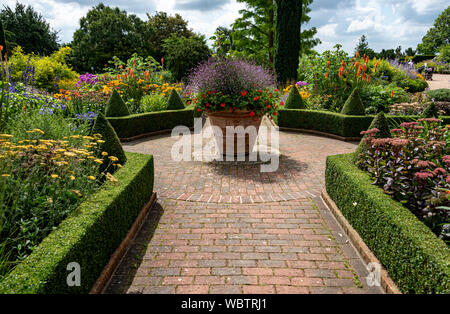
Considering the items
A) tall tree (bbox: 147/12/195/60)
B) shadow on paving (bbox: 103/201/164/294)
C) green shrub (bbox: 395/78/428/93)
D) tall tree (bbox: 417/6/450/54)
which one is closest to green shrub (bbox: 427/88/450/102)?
green shrub (bbox: 395/78/428/93)

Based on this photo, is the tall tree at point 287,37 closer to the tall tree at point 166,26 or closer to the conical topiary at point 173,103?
the conical topiary at point 173,103

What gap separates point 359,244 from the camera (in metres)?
3.74

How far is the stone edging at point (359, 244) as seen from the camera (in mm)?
2990

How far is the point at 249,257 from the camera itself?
364 centimetres

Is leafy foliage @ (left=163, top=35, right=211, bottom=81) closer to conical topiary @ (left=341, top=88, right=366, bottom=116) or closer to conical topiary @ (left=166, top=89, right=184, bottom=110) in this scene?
conical topiary @ (left=166, top=89, right=184, bottom=110)

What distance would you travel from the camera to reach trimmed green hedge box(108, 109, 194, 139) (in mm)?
9758

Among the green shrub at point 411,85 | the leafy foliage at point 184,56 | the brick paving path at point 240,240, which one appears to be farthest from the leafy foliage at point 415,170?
the leafy foliage at point 184,56

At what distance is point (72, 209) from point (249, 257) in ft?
6.62

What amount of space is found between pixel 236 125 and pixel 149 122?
4327mm

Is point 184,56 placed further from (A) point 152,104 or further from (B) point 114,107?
(B) point 114,107

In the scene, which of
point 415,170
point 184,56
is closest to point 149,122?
point 415,170

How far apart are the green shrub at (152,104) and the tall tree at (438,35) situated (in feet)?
219

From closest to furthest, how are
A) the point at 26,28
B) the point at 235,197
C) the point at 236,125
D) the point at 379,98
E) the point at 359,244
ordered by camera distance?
1. the point at 359,244
2. the point at 235,197
3. the point at 236,125
4. the point at 379,98
5. the point at 26,28
